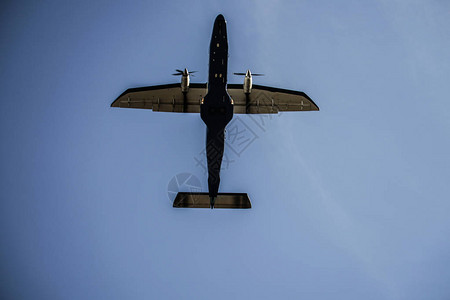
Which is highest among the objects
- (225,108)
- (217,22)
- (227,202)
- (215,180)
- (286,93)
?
(217,22)

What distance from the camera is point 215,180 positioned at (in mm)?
24062

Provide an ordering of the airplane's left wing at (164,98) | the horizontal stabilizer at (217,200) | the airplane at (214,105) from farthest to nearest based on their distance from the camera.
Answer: the horizontal stabilizer at (217,200)
the airplane's left wing at (164,98)
the airplane at (214,105)

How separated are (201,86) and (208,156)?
4685 millimetres

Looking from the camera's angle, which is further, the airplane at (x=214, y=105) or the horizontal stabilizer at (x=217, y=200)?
the horizontal stabilizer at (x=217, y=200)

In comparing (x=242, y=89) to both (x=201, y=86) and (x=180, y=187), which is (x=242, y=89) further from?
(x=180, y=187)

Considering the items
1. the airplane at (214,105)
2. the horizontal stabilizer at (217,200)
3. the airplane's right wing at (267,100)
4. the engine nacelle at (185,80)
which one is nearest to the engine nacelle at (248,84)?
the airplane at (214,105)

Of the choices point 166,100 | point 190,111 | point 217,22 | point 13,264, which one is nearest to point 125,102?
point 166,100

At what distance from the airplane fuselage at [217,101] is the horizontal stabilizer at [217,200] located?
2159 mm

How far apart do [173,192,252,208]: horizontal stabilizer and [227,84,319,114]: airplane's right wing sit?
5.91 metres

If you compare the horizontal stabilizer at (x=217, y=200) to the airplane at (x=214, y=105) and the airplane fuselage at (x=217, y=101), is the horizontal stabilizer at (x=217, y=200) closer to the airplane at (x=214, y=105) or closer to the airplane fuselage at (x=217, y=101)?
the airplane at (x=214, y=105)

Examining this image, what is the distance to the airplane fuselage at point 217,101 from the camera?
20.7 meters

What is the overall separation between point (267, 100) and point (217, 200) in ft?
25.1

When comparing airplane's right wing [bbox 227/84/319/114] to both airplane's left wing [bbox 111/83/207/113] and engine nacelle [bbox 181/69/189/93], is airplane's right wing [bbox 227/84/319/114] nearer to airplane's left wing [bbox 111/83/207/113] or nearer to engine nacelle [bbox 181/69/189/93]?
airplane's left wing [bbox 111/83/207/113]

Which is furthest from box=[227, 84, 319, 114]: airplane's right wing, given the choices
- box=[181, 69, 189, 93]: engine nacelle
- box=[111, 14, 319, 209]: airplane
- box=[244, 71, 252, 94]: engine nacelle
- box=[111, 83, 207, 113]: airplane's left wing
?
box=[181, 69, 189, 93]: engine nacelle
